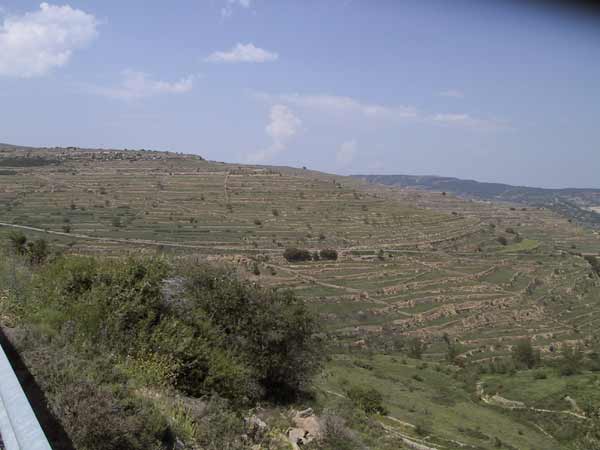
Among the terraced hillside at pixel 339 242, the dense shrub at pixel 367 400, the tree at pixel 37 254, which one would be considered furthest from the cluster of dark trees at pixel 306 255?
the dense shrub at pixel 367 400

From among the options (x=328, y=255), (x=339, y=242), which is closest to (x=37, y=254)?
(x=328, y=255)

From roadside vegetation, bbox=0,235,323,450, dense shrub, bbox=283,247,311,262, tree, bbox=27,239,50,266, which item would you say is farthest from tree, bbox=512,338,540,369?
tree, bbox=27,239,50,266

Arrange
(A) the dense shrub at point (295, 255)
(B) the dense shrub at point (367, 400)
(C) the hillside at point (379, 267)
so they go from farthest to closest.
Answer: (A) the dense shrub at point (295, 255)
(C) the hillside at point (379, 267)
(B) the dense shrub at point (367, 400)

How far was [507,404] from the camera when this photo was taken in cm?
3005

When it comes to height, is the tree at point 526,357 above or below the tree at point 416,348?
A: above

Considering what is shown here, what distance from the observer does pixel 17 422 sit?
2123 millimetres

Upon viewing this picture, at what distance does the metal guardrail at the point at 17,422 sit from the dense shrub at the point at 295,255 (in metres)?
59.2

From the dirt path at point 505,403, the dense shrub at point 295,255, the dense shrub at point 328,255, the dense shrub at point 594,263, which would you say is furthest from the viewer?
the dense shrub at point 594,263

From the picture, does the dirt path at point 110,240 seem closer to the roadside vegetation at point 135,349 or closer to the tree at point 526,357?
the tree at point 526,357

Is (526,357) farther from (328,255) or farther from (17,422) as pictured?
(17,422)

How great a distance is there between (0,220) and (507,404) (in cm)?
5582

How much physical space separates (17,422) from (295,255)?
59.8m

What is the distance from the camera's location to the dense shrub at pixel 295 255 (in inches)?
2422

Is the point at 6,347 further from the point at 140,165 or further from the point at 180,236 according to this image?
the point at 140,165
